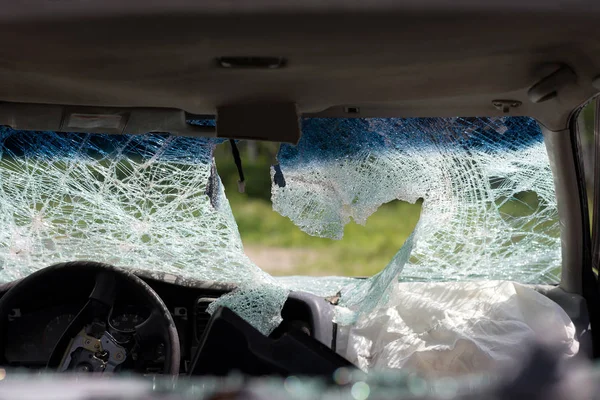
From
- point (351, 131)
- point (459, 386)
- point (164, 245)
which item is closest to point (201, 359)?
point (459, 386)

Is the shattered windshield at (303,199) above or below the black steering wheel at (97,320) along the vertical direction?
above

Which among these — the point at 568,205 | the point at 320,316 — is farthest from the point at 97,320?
the point at 568,205

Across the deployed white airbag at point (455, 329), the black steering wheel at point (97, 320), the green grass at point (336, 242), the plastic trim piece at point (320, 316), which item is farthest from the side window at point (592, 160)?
the green grass at point (336, 242)

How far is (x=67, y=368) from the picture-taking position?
8.09 ft

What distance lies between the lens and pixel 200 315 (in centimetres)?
278

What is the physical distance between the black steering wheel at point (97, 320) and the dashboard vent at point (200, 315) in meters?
0.19

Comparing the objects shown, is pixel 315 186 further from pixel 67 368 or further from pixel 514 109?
pixel 67 368

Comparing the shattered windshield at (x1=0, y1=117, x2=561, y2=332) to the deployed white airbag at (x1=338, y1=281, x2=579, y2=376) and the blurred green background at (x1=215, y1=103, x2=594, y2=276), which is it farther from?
the blurred green background at (x1=215, y1=103, x2=594, y2=276)

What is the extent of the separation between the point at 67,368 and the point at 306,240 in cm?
1125

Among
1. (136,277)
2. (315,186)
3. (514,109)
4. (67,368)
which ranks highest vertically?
(514,109)

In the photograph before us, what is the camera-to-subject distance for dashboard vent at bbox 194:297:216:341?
9.09 feet

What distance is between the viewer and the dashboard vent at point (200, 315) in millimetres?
2770

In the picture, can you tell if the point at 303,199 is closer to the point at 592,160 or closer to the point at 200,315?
the point at 200,315

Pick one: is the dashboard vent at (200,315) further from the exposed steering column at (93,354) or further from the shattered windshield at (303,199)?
the exposed steering column at (93,354)
